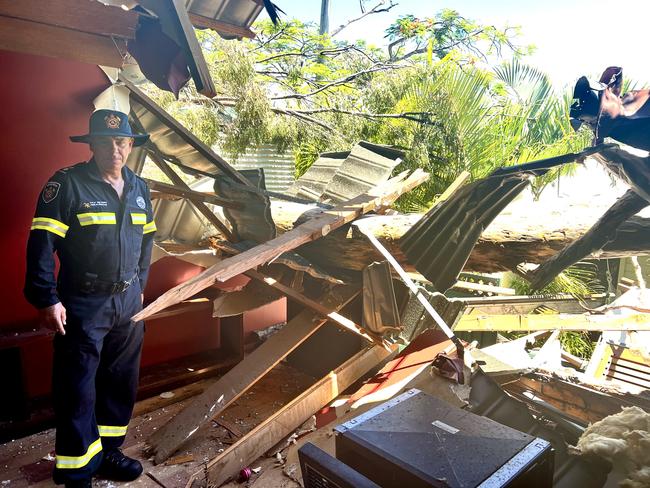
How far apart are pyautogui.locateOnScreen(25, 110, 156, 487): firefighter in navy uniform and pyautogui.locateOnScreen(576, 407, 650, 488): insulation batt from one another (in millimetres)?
3141

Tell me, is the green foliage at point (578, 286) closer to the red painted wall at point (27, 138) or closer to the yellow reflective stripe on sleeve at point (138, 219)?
the yellow reflective stripe on sleeve at point (138, 219)

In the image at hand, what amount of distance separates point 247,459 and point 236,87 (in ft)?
18.1

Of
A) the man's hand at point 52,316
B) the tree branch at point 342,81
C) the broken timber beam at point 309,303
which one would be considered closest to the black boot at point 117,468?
the man's hand at point 52,316

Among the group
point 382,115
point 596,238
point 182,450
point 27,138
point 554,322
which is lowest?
point 182,450

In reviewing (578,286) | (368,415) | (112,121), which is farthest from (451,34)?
(368,415)

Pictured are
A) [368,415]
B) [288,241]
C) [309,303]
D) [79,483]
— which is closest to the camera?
[368,415]

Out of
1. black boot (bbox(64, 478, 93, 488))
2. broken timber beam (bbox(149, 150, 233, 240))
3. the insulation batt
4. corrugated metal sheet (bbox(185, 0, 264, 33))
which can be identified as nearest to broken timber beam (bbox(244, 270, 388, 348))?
broken timber beam (bbox(149, 150, 233, 240))

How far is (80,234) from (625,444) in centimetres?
356

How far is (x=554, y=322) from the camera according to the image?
190 inches

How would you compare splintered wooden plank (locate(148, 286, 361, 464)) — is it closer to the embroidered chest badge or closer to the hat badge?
the embroidered chest badge

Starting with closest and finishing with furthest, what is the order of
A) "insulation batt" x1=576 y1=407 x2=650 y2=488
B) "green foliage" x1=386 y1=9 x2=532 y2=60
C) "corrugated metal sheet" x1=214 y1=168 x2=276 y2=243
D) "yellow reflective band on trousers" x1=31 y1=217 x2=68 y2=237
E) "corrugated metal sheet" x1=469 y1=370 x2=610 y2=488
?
"insulation batt" x1=576 y1=407 x2=650 y2=488 < "corrugated metal sheet" x1=469 y1=370 x2=610 y2=488 < "yellow reflective band on trousers" x1=31 y1=217 x2=68 y2=237 < "corrugated metal sheet" x1=214 y1=168 x2=276 y2=243 < "green foliage" x1=386 y1=9 x2=532 y2=60

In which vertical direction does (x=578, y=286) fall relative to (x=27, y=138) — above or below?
above

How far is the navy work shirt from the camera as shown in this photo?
2971 mm

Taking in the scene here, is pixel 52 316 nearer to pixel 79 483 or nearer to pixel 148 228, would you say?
pixel 148 228
